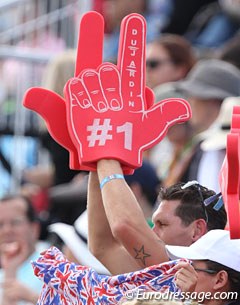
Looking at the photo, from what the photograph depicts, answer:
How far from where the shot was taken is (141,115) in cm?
441

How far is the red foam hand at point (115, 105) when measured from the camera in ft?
14.2

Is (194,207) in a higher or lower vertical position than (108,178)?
lower

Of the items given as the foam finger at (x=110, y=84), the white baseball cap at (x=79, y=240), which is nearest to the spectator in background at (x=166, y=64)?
the white baseball cap at (x=79, y=240)

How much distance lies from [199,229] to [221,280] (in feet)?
0.99

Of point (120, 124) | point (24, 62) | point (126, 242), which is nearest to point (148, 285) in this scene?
point (126, 242)

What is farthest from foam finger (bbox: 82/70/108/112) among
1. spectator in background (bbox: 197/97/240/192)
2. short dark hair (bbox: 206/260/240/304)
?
spectator in background (bbox: 197/97/240/192)

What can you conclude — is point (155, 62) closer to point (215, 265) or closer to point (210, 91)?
point (210, 91)

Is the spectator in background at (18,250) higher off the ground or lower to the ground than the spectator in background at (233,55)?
lower

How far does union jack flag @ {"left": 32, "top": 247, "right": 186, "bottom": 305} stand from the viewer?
3.98 meters

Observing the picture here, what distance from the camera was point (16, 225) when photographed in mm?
7020

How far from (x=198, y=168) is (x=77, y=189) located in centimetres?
145

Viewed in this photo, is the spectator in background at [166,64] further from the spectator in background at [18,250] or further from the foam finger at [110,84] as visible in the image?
the foam finger at [110,84]
